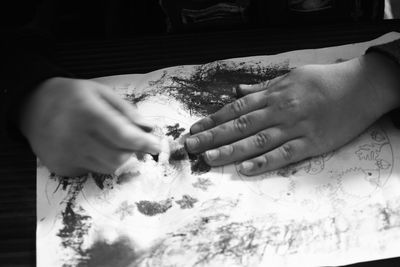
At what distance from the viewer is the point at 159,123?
0.62m

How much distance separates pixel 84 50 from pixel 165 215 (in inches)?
12.3

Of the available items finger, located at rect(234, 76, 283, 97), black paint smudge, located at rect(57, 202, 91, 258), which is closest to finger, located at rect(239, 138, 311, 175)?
finger, located at rect(234, 76, 283, 97)

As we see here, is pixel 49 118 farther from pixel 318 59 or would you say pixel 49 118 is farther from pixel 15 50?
pixel 318 59

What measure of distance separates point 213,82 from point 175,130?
105 millimetres

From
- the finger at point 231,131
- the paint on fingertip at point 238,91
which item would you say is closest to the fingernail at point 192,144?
the finger at point 231,131

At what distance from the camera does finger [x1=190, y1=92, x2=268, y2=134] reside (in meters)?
0.61

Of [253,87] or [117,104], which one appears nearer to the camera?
[117,104]

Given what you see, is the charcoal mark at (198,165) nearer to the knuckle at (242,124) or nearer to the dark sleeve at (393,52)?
the knuckle at (242,124)

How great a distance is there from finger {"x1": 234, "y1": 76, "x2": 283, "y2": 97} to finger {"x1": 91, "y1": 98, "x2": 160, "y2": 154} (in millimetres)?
197

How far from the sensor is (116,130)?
0.48m

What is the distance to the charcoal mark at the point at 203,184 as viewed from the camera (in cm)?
56

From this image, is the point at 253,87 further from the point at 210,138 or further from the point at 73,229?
the point at 73,229

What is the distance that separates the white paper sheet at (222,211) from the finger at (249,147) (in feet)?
0.05

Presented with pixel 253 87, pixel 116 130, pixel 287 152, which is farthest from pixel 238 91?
pixel 116 130
